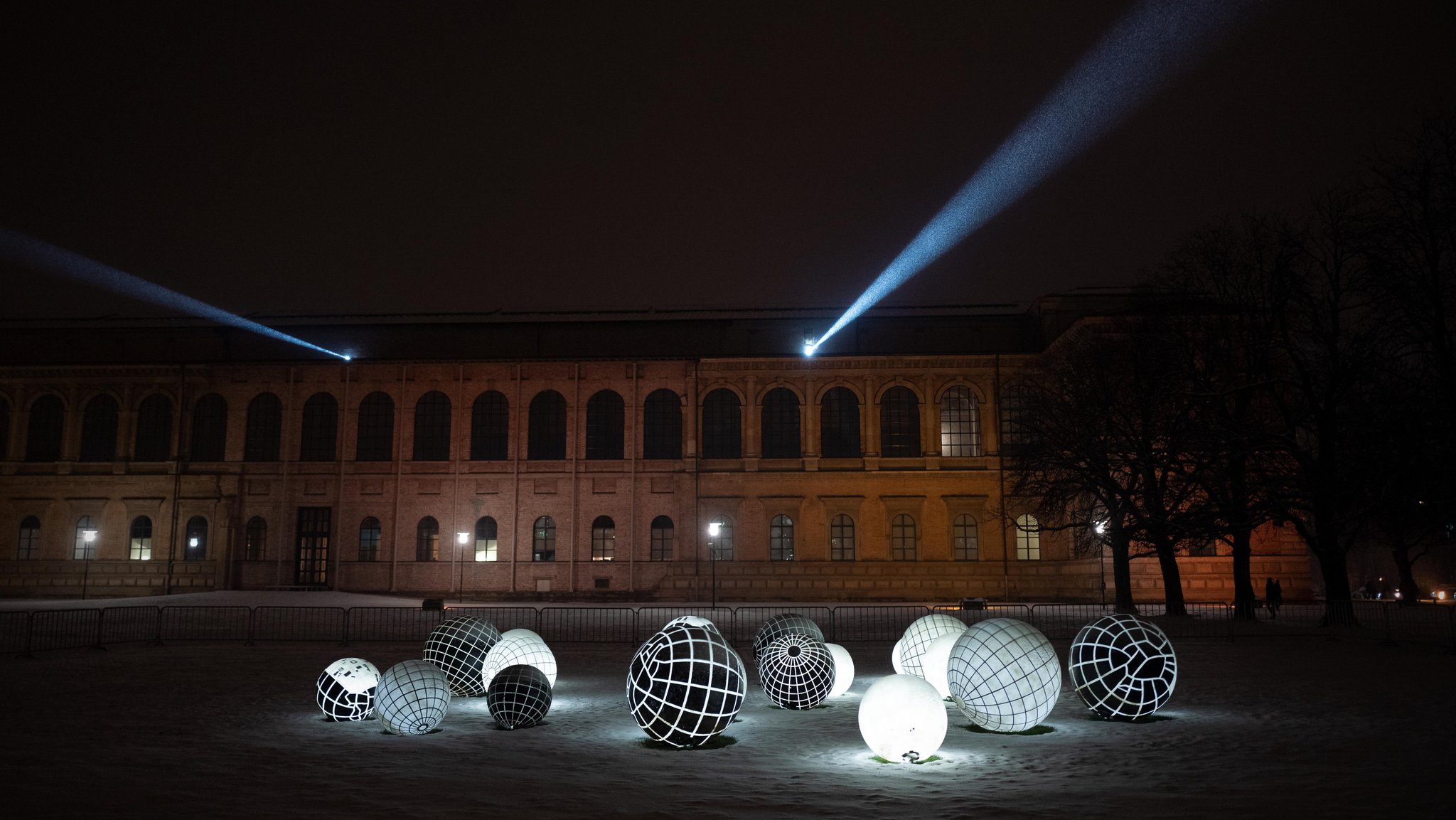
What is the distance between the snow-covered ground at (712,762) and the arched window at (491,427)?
1272 inches

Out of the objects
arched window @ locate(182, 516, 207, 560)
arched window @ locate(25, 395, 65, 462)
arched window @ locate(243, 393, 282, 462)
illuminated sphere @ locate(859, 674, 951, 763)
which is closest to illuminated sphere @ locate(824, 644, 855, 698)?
illuminated sphere @ locate(859, 674, 951, 763)

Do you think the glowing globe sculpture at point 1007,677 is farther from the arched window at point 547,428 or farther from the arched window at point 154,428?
the arched window at point 154,428

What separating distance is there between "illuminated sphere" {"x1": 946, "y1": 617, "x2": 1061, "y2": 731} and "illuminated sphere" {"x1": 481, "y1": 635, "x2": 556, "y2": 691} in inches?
247

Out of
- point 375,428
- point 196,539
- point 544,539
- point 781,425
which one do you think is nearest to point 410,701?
point 544,539

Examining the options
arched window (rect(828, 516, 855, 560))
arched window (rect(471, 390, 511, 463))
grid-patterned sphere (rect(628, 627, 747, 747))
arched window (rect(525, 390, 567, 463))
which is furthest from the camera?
arched window (rect(471, 390, 511, 463))

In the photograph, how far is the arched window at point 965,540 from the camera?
46344 mm

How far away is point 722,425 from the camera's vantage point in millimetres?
48375

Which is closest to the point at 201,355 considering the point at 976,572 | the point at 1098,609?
the point at 976,572

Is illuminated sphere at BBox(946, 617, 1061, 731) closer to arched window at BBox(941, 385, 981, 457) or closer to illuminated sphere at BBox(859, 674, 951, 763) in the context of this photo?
illuminated sphere at BBox(859, 674, 951, 763)

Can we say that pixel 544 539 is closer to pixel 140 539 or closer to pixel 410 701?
pixel 140 539

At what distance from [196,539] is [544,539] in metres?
17.0

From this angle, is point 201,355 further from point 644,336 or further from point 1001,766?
point 1001,766

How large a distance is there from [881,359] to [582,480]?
15550mm

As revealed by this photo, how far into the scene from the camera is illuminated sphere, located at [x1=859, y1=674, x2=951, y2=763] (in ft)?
32.2
